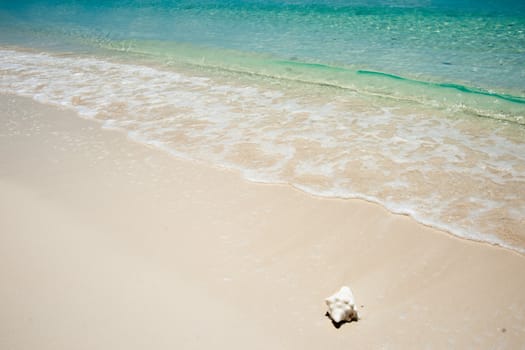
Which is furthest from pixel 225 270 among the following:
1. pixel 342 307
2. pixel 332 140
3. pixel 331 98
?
pixel 331 98

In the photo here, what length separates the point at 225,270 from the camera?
8.78ft

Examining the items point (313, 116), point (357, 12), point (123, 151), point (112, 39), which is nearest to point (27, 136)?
point (123, 151)

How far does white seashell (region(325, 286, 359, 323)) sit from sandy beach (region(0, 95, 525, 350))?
0.07 metres

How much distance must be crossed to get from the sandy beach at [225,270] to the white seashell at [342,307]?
71 millimetres

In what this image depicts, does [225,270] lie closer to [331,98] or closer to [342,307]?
[342,307]

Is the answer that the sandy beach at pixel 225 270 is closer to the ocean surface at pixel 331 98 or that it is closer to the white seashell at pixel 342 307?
the white seashell at pixel 342 307

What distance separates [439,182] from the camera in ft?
12.6

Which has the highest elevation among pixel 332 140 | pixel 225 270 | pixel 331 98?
pixel 331 98

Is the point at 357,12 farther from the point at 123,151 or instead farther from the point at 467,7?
the point at 123,151

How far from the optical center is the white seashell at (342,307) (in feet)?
7.30

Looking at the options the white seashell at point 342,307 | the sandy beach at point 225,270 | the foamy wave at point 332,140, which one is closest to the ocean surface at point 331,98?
the foamy wave at point 332,140

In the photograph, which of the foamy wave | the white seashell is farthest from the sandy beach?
the foamy wave

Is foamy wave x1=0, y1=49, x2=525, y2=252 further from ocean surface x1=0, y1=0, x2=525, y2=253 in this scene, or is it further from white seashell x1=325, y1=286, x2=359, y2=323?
white seashell x1=325, y1=286, x2=359, y2=323

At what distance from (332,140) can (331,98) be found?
217 cm
